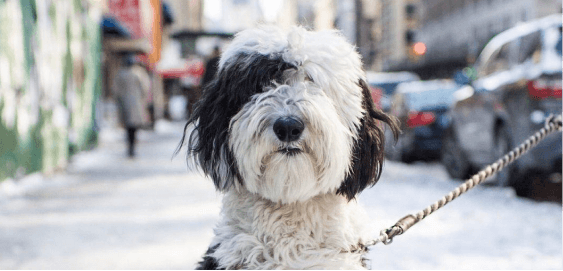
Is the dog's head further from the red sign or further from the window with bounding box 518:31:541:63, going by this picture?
the red sign

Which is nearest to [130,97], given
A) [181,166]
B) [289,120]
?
[181,166]

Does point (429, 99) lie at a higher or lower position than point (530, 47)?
lower

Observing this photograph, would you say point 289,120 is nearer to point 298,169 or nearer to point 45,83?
point 298,169

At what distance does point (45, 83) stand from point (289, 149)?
8.75 metres

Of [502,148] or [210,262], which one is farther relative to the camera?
[502,148]

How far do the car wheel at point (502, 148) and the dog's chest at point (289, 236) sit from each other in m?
5.32

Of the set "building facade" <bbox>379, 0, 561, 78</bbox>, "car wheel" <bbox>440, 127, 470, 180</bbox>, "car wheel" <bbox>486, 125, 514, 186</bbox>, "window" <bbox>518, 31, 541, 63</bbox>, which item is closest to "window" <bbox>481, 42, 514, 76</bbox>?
"window" <bbox>518, 31, 541, 63</bbox>

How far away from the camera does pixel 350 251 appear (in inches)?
97.6

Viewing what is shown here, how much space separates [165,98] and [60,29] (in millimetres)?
25541

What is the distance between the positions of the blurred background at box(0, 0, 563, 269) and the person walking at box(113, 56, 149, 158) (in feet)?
0.09

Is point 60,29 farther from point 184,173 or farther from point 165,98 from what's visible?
point 165,98

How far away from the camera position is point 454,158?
9.46 meters

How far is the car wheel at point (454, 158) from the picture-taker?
361 inches

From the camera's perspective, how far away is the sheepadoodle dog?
2346 millimetres
